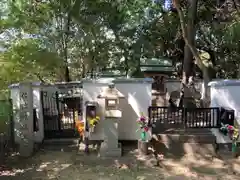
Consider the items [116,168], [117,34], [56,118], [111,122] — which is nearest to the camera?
[116,168]

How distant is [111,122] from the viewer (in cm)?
634

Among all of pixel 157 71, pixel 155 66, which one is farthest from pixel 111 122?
pixel 155 66

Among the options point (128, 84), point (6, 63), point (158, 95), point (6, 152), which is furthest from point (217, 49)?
point (6, 152)

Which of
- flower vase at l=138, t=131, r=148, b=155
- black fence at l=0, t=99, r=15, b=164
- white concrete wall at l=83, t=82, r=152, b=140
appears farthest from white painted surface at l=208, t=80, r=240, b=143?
black fence at l=0, t=99, r=15, b=164

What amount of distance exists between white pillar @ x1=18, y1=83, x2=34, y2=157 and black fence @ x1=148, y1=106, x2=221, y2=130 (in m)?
2.94

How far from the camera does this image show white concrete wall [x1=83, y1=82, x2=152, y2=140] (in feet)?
22.5

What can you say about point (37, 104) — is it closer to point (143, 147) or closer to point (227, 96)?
point (143, 147)

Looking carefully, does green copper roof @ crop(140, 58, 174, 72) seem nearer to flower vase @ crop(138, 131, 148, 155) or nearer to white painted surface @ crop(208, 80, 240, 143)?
white painted surface @ crop(208, 80, 240, 143)

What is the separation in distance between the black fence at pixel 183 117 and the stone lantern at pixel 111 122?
90 cm

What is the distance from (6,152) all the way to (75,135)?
6.11ft

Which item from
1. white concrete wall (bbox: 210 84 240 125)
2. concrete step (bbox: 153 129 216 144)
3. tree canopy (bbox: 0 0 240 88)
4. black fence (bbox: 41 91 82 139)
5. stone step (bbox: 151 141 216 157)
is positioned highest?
tree canopy (bbox: 0 0 240 88)

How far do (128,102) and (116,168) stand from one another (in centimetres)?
184

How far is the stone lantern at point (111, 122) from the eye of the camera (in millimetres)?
6262

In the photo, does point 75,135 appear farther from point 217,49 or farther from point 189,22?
point 217,49
